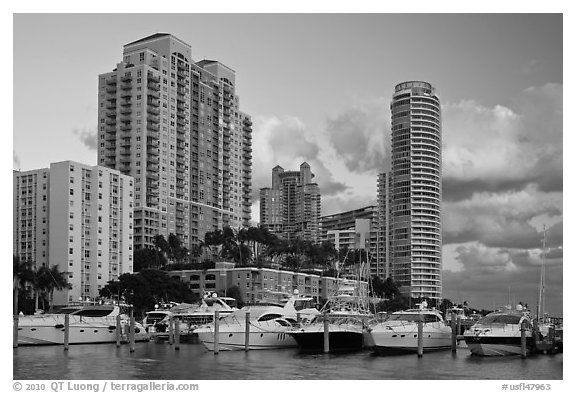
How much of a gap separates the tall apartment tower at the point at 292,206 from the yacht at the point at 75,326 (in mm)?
50222

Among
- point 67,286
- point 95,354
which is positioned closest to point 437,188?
point 67,286

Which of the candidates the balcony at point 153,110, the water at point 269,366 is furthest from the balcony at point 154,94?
the water at point 269,366

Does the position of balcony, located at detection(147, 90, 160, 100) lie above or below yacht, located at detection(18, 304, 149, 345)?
above

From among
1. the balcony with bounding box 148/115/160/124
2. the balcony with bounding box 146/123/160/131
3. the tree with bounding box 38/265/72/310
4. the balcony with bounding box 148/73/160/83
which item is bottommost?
the tree with bounding box 38/265/72/310

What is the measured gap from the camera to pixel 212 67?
90.3 m

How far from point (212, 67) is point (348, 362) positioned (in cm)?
6805

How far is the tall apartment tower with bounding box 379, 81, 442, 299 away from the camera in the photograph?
81.6m

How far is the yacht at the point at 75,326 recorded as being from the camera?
33156 millimetres

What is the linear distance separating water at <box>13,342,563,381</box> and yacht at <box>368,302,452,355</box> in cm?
65

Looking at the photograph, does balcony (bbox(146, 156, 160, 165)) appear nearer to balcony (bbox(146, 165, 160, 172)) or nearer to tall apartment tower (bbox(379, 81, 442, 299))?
balcony (bbox(146, 165, 160, 172))

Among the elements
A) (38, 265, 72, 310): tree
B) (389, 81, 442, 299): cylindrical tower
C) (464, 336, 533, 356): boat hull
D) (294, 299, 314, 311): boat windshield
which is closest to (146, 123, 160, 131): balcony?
(389, 81, 442, 299): cylindrical tower

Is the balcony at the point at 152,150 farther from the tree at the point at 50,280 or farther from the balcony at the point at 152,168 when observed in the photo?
the tree at the point at 50,280

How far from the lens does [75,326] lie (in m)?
34.2

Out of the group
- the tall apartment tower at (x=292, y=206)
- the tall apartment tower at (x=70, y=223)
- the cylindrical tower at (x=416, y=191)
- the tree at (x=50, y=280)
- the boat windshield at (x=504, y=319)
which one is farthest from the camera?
the tall apartment tower at (x=292, y=206)
